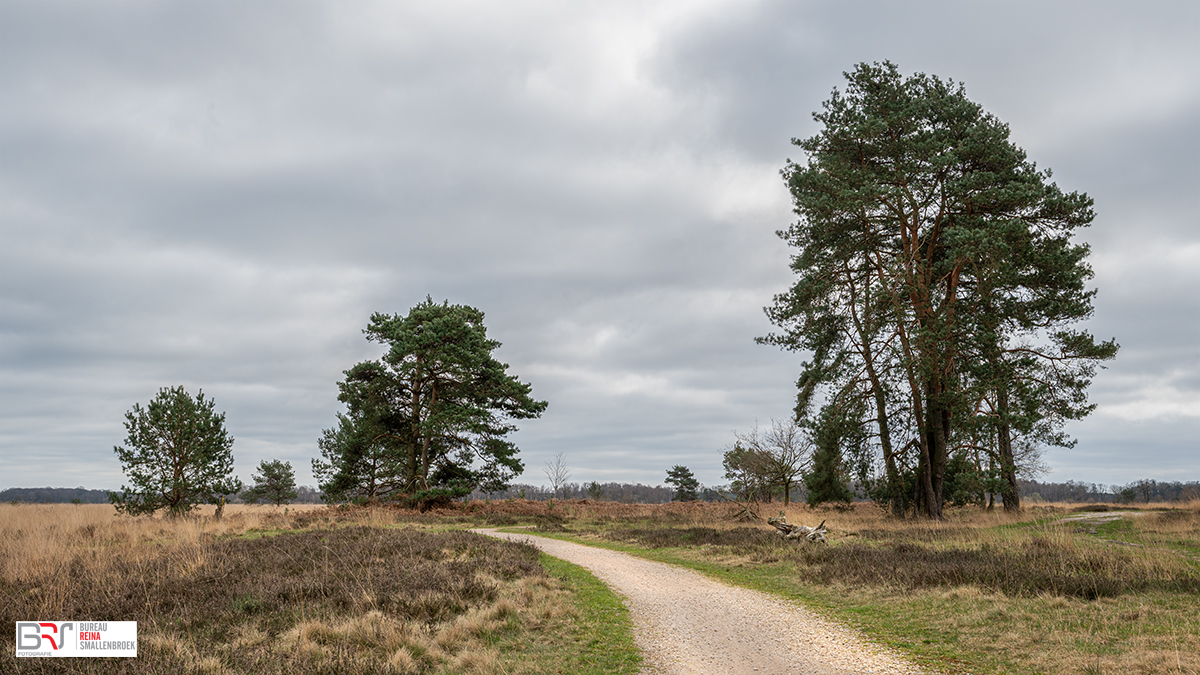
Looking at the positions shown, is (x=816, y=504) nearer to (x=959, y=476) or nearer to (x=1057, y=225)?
(x=959, y=476)

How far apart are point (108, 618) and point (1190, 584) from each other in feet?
52.7

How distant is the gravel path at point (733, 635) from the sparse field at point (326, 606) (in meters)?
0.51

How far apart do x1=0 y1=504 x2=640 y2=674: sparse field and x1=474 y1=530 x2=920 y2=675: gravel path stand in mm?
513

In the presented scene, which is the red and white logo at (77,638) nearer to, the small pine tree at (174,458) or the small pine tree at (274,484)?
the small pine tree at (174,458)

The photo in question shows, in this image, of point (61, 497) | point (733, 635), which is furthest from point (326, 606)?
point (61, 497)

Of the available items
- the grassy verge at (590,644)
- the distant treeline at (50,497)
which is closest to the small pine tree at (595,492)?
the distant treeline at (50,497)

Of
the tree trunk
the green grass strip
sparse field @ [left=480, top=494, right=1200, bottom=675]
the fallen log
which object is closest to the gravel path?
the green grass strip

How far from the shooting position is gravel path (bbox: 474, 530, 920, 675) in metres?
7.22

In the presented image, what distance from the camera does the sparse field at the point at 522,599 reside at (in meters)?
6.98

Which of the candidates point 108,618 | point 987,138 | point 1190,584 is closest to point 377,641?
point 108,618

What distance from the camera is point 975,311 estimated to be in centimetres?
2372

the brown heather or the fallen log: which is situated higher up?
the brown heather

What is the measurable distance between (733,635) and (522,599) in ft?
11.5

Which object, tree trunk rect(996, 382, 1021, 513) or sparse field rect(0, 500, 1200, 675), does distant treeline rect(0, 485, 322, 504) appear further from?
tree trunk rect(996, 382, 1021, 513)
